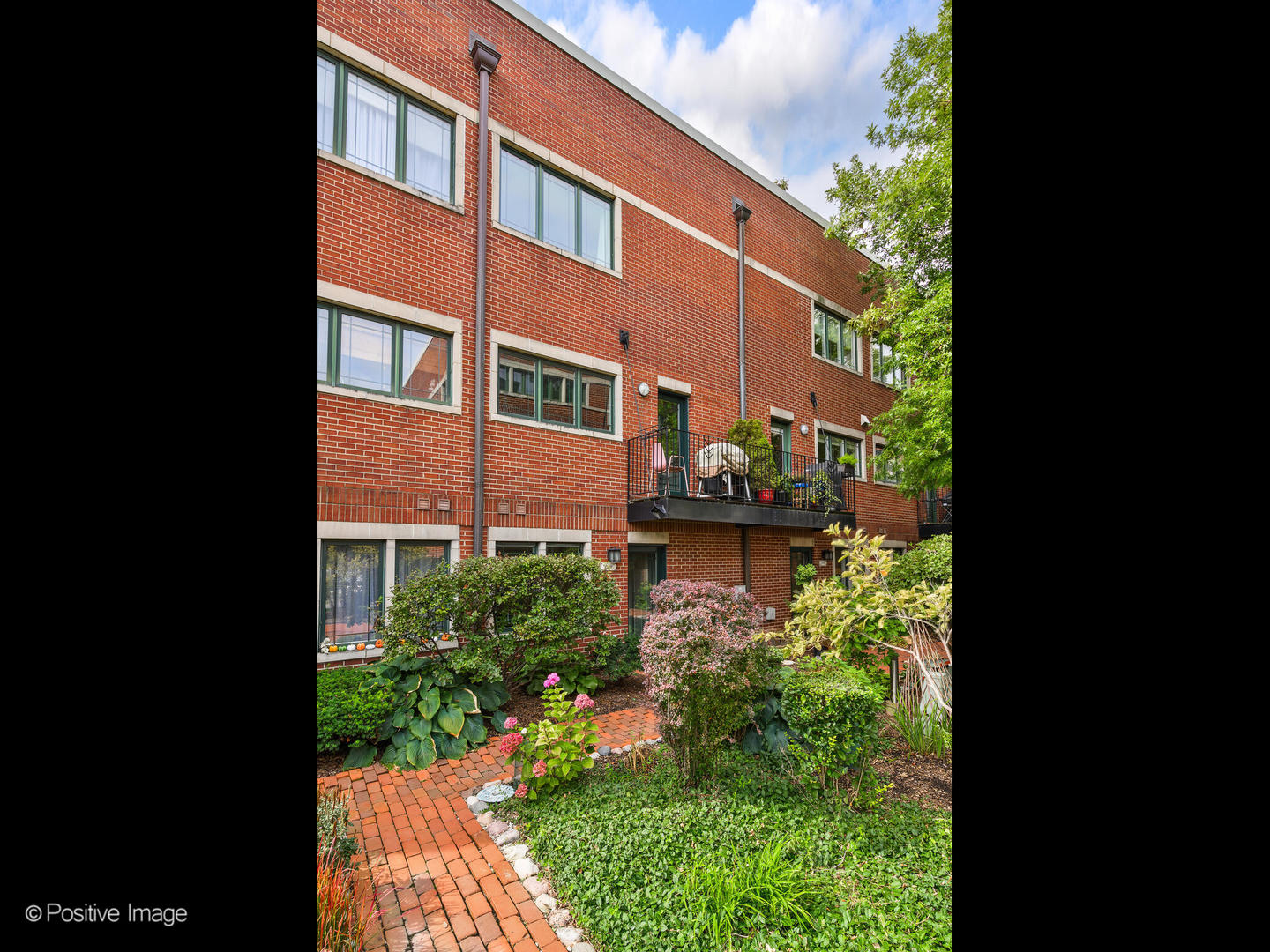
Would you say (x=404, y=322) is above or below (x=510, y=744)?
above

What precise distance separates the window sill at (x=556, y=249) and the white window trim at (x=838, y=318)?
18.9 feet

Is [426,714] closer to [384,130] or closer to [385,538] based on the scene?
[385,538]

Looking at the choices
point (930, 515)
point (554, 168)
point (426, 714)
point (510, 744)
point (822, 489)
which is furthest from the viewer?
point (930, 515)

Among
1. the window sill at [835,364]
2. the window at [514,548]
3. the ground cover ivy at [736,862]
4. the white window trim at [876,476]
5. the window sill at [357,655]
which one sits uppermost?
the window sill at [835,364]

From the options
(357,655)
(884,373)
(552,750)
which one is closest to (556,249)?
(357,655)

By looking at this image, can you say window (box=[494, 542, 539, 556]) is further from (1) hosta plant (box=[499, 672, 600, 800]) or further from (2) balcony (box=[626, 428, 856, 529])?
(1) hosta plant (box=[499, 672, 600, 800])

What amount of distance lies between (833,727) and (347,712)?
415cm

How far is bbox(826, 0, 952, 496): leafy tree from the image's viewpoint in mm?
8656

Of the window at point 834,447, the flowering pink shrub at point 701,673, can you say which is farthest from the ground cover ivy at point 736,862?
the window at point 834,447

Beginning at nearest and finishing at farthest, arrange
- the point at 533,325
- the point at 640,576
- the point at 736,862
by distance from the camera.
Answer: the point at 736,862 < the point at 533,325 < the point at 640,576

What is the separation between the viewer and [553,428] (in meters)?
7.97

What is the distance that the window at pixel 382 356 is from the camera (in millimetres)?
6309

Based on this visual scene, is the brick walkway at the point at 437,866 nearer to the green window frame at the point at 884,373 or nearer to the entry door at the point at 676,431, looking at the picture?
the entry door at the point at 676,431
